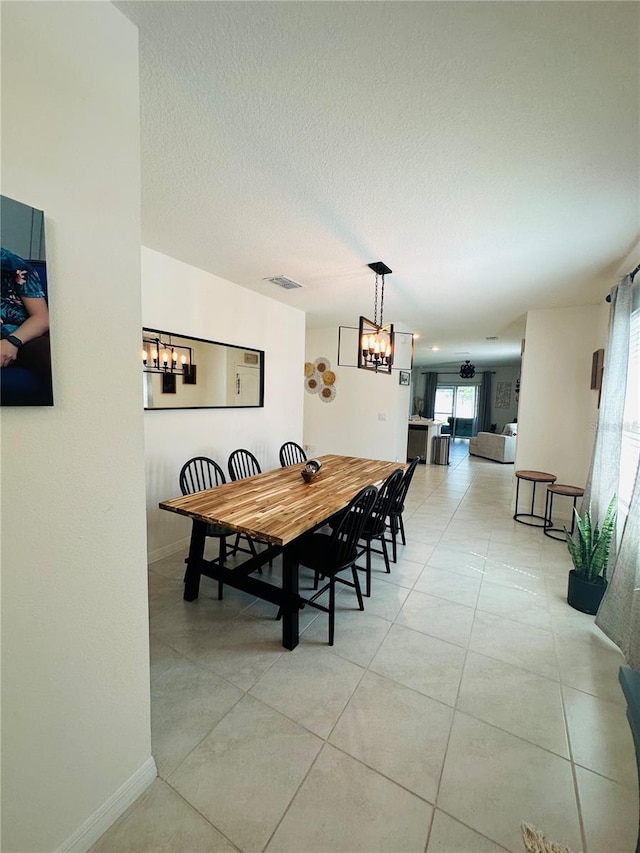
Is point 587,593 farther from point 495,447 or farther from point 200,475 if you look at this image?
point 495,447

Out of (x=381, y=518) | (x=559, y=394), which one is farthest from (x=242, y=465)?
(x=559, y=394)

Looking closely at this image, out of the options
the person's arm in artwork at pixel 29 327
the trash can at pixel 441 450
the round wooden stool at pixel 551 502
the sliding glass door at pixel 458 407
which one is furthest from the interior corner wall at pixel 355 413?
the sliding glass door at pixel 458 407

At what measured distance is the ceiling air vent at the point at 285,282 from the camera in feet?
11.3

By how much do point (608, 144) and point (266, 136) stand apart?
1534 mm

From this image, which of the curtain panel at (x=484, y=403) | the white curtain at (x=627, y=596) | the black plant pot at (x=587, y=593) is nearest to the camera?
the white curtain at (x=627, y=596)

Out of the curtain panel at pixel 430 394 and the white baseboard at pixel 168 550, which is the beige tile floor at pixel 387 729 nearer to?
the white baseboard at pixel 168 550

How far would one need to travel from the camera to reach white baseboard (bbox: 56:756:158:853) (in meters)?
1.07

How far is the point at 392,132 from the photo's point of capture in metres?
1.51

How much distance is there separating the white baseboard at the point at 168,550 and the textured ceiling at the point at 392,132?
2.59 meters

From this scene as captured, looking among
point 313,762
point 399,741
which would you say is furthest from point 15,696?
point 399,741

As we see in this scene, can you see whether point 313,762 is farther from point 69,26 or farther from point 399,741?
point 69,26

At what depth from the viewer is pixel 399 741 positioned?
1462 mm

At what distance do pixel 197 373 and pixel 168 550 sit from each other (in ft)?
5.48

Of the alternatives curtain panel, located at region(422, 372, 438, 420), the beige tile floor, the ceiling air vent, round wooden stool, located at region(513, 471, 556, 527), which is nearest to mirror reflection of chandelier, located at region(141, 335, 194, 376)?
the ceiling air vent
